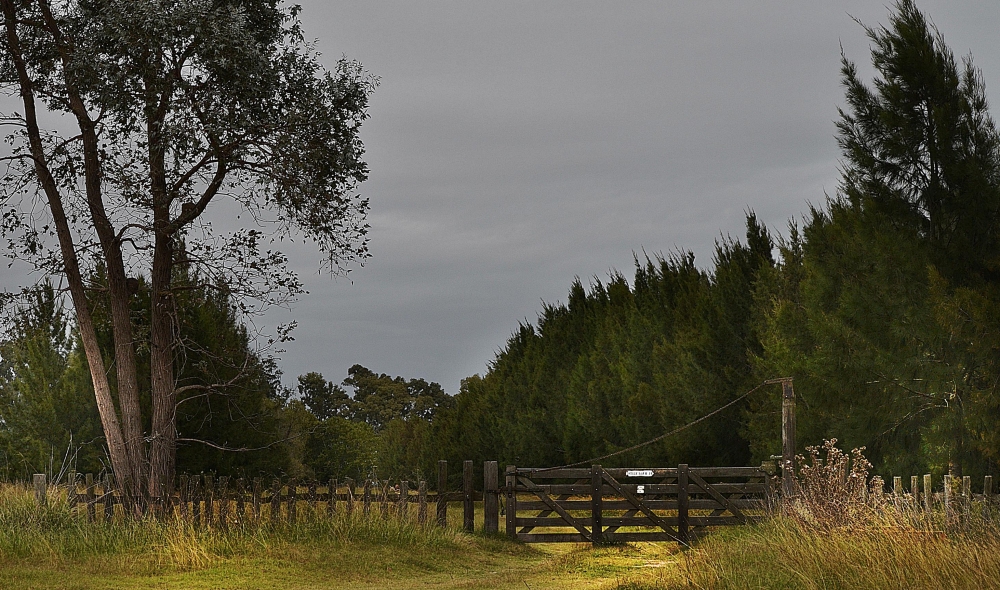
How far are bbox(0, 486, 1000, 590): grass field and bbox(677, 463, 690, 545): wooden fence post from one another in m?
1.43

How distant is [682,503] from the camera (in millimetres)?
17969

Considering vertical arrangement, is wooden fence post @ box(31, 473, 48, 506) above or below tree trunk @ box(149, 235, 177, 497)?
below

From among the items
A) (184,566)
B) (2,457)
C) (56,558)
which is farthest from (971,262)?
(2,457)

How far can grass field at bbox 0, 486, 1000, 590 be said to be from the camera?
841 cm

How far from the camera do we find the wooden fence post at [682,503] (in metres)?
17.9

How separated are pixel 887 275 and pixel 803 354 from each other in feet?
13.9

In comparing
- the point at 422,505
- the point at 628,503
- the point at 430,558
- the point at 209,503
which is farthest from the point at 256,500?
the point at 628,503

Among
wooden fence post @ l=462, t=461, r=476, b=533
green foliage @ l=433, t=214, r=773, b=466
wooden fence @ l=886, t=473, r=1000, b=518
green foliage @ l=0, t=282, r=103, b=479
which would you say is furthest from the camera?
green foliage @ l=0, t=282, r=103, b=479

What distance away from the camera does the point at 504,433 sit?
32.5m

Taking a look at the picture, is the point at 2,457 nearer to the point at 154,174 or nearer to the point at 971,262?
the point at 154,174

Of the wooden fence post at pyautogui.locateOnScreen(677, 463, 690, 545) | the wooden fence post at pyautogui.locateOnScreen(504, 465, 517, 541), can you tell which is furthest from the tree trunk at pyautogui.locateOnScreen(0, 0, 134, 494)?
the wooden fence post at pyautogui.locateOnScreen(677, 463, 690, 545)

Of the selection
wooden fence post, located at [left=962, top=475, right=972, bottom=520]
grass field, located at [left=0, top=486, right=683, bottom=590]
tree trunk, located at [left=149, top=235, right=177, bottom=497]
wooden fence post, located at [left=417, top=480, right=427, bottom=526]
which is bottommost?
grass field, located at [left=0, top=486, right=683, bottom=590]

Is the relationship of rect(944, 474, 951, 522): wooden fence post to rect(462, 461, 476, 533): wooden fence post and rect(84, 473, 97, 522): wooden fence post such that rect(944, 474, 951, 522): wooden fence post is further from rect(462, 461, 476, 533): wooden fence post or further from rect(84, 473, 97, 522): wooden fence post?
rect(84, 473, 97, 522): wooden fence post

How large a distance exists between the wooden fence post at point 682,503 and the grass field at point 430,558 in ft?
4.70
